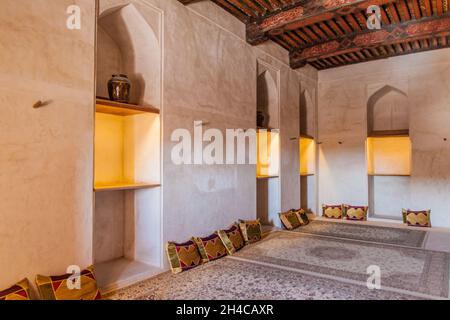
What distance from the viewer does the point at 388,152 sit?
24.8 ft

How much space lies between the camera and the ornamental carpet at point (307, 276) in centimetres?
297

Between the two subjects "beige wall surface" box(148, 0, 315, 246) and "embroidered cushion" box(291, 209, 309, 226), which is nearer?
"beige wall surface" box(148, 0, 315, 246)

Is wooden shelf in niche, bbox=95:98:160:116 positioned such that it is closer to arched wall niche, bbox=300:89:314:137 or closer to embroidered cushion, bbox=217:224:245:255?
embroidered cushion, bbox=217:224:245:255

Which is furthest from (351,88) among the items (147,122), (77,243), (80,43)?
(77,243)

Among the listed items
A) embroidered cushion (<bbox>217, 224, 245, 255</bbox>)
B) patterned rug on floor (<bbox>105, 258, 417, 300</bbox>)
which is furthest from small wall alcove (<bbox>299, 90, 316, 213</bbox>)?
patterned rug on floor (<bbox>105, 258, 417, 300</bbox>)

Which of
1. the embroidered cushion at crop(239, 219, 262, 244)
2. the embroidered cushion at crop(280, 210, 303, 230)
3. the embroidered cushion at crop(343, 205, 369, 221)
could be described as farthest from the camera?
the embroidered cushion at crop(343, 205, 369, 221)

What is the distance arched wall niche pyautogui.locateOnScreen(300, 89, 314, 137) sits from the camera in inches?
302

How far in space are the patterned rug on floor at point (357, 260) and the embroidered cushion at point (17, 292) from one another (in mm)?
2436

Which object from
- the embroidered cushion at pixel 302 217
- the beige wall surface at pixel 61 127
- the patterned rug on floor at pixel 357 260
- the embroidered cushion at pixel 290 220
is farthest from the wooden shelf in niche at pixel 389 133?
the beige wall surface at pixel 61 127

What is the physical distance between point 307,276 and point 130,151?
2532 millimetres

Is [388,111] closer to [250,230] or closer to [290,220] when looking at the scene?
[290,220]

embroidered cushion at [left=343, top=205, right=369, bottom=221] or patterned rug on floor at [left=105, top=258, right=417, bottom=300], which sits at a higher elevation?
embroidered cushion at [left=343, top=205, right=369, bottom=221]

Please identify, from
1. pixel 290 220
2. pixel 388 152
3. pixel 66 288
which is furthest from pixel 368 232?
pixel 66 288

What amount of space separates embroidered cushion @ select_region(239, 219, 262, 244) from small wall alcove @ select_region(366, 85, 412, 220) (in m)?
3.87
